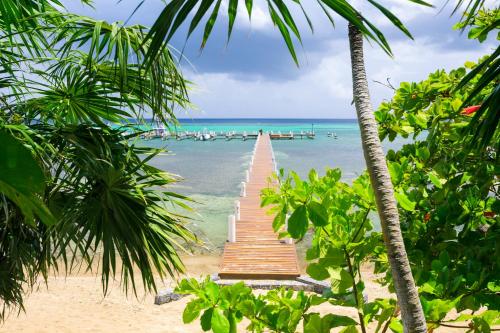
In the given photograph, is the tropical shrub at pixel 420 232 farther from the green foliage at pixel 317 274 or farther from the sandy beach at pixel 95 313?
the sandy beach at pixel 95 313

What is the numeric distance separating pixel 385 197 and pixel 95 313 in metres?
7.08

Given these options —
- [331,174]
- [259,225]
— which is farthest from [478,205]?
[259,225]

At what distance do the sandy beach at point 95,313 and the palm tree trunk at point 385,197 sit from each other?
5.31 meters

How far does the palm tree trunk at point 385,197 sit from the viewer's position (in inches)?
52.9

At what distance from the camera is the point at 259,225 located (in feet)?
37.0

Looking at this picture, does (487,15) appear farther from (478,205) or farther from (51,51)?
(51,51)

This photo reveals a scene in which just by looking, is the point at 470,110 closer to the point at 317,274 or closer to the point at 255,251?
the point at 317,274

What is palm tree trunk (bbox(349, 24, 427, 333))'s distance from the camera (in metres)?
1.34

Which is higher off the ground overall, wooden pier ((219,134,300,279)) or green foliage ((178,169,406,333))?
green foliage ((178,169,406,333))

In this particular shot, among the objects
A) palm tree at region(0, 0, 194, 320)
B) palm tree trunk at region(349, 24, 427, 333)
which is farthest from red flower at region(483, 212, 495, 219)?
palm tree at region(0, 0, 194, 320)

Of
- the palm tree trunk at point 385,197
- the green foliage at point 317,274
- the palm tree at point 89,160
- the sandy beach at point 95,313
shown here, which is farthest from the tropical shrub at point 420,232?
the sandy beach at point 95,313

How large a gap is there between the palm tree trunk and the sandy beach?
5.31m

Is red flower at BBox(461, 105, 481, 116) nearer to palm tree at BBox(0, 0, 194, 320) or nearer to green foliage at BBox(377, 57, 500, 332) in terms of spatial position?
green foliage at BBox(377, 57, 500, 332)

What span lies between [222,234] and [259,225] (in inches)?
106
